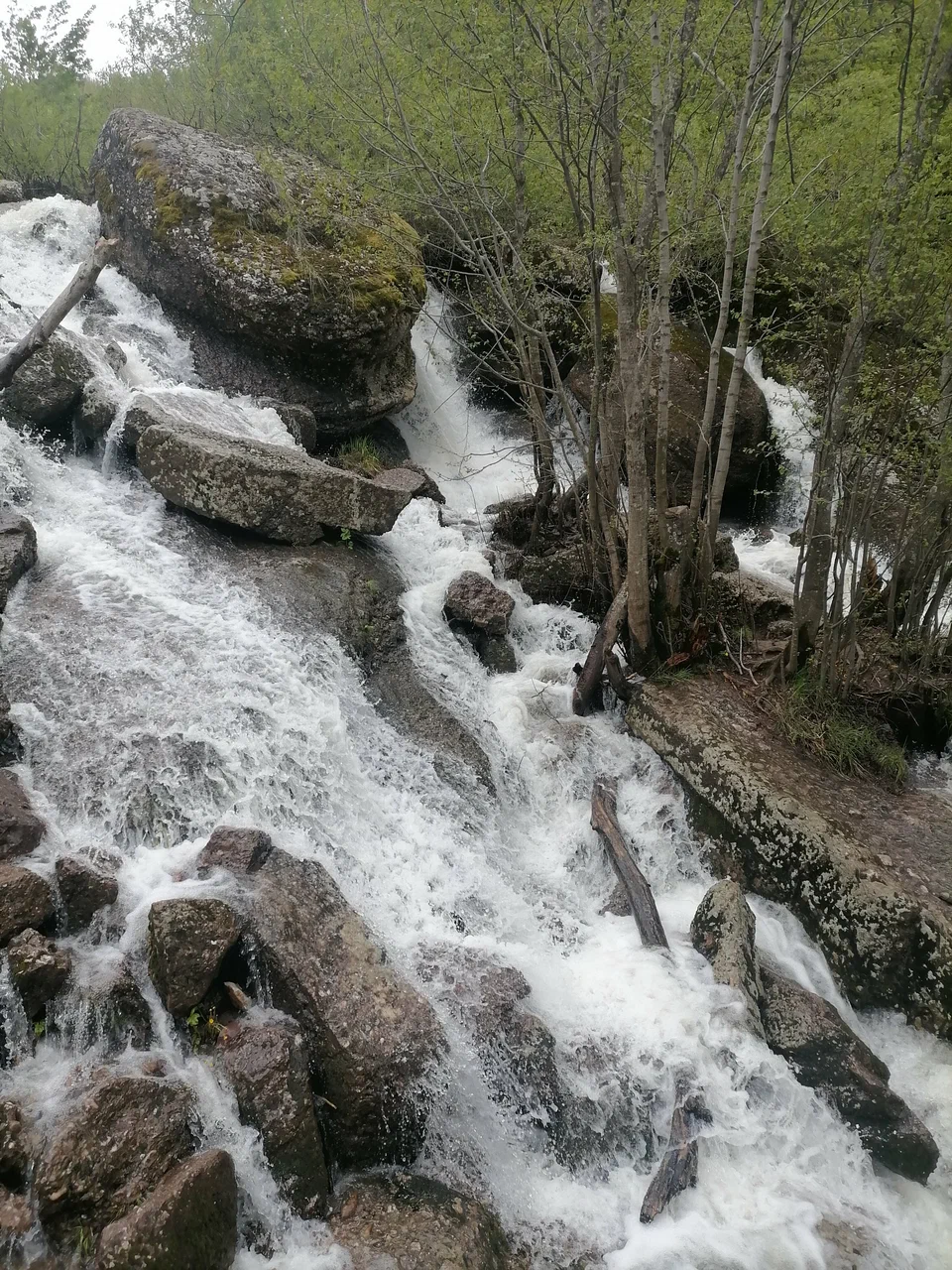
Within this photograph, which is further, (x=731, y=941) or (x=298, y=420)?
(x=298, y=420)

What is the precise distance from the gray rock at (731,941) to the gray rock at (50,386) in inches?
331

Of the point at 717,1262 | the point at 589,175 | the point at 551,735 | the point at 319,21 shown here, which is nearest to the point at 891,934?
the point at 717,1262

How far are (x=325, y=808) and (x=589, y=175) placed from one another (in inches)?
223

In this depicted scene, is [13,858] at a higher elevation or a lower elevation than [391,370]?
lower

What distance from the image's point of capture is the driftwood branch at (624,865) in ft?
19.1

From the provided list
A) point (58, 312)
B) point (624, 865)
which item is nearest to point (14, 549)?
point (58, 312)

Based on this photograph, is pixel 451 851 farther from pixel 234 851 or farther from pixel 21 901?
pixel 21 901

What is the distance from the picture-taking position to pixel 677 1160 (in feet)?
14.8

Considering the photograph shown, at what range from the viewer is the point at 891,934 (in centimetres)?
552

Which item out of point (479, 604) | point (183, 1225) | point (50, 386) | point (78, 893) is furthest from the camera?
point (50, 386)

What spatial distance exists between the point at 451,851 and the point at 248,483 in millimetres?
4242

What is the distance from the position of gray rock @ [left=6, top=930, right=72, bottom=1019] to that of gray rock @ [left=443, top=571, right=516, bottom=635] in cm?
521

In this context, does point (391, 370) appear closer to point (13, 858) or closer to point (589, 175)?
point (589, 175)

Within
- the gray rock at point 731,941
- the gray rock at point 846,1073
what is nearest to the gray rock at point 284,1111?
the gray rock at point 731,941
